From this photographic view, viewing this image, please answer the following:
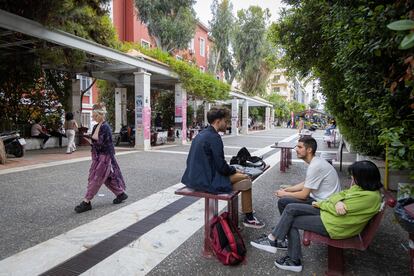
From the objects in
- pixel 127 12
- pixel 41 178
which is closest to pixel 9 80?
pixel 41 178

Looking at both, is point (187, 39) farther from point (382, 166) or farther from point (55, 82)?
point (382, 166)

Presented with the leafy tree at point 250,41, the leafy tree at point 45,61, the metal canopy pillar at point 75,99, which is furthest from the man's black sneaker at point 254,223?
the leafy tree at point 250,41

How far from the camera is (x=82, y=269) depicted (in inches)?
120

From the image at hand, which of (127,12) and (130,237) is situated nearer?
(130,237)

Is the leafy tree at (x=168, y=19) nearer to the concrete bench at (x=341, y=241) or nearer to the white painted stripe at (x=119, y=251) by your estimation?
the white painted stripe at (x=119, y=251)

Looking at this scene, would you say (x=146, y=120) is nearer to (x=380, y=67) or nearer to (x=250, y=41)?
(x=380, y=67)

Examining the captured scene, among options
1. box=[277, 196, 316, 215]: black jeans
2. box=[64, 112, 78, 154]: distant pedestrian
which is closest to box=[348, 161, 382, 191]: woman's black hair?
box=[277, 196, 316, 215]: black jeans

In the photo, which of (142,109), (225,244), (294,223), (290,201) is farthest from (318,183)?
(142,109)

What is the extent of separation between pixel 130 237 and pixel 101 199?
1935mm

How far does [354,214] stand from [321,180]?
0.66 m

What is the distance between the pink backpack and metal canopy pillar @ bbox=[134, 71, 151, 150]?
1023cm

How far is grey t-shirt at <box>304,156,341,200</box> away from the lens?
3316mm

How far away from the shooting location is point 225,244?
324 centimetres

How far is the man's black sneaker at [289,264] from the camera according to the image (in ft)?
9.99
